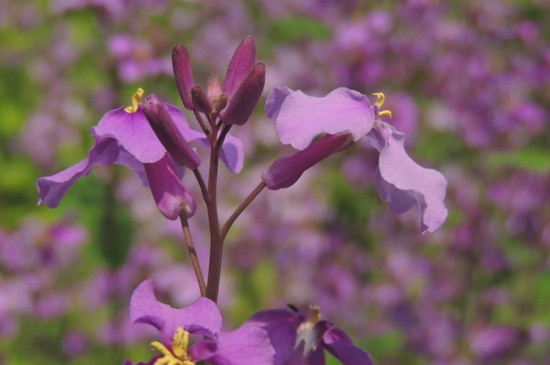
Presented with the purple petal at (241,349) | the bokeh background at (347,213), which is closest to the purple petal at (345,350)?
the purple petal at (241,349)

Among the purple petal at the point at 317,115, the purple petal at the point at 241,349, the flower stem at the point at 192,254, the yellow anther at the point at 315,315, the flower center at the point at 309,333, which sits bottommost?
the flower center at the point at 309,333

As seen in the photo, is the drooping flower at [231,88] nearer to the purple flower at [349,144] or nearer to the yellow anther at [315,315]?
the purple flower at [349,144]

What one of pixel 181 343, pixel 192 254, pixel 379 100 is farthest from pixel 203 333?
pixel 379 100

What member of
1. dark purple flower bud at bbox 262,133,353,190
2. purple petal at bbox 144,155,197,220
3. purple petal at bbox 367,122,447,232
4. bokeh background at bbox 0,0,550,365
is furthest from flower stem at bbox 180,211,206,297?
bokeh background at bbox 0,0,550,365

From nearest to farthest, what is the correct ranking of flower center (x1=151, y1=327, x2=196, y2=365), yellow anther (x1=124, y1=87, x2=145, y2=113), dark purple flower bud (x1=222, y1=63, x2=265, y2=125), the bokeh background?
flower center (x1=151, y1=327, x2=196, y2=365)
dark purple flower bud (x1=222, y1=63, x2=265, y2=125)
yellow anther (x1=124, y1=87, x2=145, y2=113)
the bokeh background

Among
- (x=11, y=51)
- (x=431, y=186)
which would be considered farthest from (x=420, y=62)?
(x=431, y=186)

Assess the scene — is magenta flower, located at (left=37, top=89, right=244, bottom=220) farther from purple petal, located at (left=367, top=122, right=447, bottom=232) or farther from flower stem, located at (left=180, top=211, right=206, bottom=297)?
purple petal, located at (left=367, top=122, right=447, bottom=232)

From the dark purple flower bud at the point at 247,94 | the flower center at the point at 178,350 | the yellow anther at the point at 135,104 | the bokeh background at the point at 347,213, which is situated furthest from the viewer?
the bokeh background at the point at 347,213
